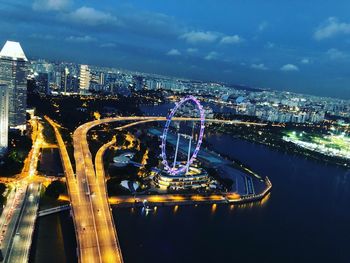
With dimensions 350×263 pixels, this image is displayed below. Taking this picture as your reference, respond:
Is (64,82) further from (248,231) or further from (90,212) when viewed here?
(248,231)

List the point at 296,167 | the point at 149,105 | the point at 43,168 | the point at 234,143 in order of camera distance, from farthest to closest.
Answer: the point at 149,105 < the point at 234,143 < the point at 296,167 < the point at 43,168

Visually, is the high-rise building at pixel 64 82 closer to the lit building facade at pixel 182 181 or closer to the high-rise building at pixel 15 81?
the high-rise building at pixel 15 81

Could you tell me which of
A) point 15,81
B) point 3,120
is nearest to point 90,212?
point 3,120

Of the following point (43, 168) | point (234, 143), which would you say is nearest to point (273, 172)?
point (234, 143)

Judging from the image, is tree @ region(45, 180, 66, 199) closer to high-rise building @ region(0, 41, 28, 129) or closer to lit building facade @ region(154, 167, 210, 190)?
lit building facade @ region(154, 167, 210, 190)

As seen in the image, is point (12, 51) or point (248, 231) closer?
point (248, 231)

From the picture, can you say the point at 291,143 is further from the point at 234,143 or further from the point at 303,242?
the point at 303,242
